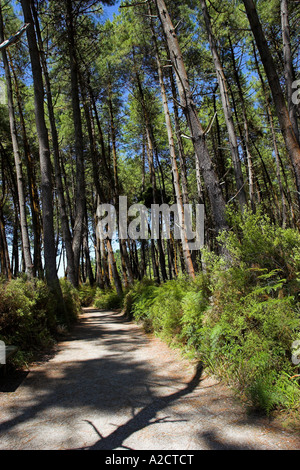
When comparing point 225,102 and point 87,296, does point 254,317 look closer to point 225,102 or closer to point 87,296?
point 225,102

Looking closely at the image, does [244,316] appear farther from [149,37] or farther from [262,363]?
[149,37]

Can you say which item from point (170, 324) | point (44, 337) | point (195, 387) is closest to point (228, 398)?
point (195, 387)

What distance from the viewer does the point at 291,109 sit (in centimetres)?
573

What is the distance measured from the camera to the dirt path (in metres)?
2.38

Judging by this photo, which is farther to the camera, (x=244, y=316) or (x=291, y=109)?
(x=291, y=109)

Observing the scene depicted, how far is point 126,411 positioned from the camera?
3010 millimetres

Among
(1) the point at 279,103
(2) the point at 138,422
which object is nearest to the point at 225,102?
(1) the point at 279,103

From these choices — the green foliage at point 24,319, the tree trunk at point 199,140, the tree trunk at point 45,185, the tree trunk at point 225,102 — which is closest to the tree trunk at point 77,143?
the tree trunk at point 45,185

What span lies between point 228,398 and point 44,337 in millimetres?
3858

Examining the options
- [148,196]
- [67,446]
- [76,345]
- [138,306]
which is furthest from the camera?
[148,196]

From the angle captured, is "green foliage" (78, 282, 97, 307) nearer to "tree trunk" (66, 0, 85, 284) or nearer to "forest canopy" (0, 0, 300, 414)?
"forest canopy" (0, 0, 300, 414)

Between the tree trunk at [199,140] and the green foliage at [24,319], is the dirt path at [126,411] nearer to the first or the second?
the green foliage at [24,319]

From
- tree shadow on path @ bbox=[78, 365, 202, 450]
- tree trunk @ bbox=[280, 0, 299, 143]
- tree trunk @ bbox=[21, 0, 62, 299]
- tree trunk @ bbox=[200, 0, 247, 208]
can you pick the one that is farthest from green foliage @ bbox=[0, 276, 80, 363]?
tree trunk @ bbox=[280, 0, 299, 143]

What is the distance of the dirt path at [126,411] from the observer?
2.38m
